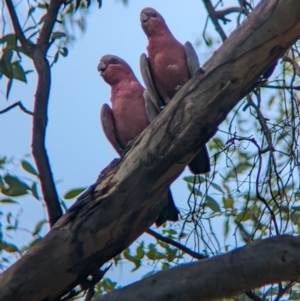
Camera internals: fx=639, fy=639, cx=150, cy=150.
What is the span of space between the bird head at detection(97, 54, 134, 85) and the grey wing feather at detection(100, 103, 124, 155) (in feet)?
0.66

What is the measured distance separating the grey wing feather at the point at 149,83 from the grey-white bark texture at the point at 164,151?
0.98 metres

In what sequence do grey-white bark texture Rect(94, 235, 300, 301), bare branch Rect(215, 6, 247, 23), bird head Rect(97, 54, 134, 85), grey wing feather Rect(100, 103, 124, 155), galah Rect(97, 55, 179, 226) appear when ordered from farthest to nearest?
bird head Rect(97, 54, 134, 85) < grey wing feather Rect(100, 103, 124, 155) < galah Rect(97, 55, 179, 226) < bare branch Rect(215, 6, 247, 23) < grey-white bark texture Rect(94, 235, 300, 301)

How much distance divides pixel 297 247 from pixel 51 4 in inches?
59.3

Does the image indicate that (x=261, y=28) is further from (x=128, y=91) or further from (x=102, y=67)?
(x=102, y=67)

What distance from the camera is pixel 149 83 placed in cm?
339

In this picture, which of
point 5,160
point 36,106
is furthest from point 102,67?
point 36,106

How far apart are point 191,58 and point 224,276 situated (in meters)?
1.51

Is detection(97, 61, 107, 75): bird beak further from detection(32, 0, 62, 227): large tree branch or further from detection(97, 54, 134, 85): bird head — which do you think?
detection(32, 0, 62, 227): large tree branch

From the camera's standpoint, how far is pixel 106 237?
2.30 m

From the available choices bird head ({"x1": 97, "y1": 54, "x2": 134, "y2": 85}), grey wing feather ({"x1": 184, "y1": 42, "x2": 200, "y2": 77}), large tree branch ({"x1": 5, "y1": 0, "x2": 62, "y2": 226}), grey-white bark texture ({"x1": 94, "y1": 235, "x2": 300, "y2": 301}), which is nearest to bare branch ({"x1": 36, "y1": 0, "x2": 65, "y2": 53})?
large tree branch ({"x1": 5, "y1": 0, "x2": 62, "y2": 226})

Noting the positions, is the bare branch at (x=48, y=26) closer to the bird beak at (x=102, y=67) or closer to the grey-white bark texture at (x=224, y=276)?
the bird beak at (x=102, y=67)

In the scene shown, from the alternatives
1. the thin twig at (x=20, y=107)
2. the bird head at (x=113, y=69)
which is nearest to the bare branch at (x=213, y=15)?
the bird head at (x=113, y=69)

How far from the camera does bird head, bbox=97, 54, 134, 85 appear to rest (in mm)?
3699

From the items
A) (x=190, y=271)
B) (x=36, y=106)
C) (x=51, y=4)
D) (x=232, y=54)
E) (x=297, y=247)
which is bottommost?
(x=190, y=271)
